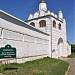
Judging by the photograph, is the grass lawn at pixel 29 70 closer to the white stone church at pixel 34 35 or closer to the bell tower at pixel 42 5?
the white stone church at pixel 34 35

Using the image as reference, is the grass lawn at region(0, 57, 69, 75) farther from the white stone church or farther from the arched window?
the arched window

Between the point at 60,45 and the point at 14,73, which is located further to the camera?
the point at 60,45

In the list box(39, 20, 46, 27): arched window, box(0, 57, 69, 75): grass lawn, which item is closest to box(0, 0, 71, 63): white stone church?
box(39, 20, 46, 27): arched window

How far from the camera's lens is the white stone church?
43.1 feet

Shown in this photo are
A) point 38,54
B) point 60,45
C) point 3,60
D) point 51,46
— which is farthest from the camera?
point 60,45

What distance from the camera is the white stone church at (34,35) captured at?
518 inches

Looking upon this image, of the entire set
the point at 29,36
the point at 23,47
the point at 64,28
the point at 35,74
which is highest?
the point at 64,28

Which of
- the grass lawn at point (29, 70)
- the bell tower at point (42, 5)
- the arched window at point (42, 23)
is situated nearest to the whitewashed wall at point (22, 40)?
the grass lawn at point (29, 70)

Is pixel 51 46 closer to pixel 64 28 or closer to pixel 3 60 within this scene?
pixel 64 28

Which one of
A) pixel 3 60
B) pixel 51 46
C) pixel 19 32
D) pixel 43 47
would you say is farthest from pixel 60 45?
pixel 3 60

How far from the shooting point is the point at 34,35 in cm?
1945

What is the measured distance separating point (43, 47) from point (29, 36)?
19.1 ft

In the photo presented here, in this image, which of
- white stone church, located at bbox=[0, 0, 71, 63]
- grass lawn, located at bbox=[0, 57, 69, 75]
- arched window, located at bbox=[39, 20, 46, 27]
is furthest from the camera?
arched window, located at bbox=[39, 20, 46, 27]

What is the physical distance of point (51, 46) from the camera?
27141mm
